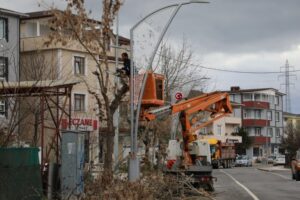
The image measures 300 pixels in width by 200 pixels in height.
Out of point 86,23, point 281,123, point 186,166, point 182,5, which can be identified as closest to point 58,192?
point 86,23

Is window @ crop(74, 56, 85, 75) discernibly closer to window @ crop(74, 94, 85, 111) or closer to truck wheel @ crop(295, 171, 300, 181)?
window @ crop(74, 94, 85, 111)

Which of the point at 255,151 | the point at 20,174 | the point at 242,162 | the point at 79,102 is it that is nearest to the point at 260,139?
the point at 255,151

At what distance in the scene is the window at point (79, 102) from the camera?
54156 millimetres

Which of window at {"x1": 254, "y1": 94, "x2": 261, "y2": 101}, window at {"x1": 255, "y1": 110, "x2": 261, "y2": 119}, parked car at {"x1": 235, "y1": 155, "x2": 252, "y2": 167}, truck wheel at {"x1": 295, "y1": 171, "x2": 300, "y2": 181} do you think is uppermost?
window at {"x1": 254, "y1": 94, "x2": 261, "y2": 101}

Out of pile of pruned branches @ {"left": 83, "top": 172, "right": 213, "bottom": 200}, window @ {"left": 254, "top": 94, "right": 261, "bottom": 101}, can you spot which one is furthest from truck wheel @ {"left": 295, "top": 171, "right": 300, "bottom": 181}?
window @ {"left": 254, "top": 94, "right": 261, "bottom": 101}

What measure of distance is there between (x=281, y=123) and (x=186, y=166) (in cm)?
11406

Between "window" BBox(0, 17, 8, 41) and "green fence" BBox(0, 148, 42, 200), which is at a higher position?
"window" BBox(0, 17, 8, 41)

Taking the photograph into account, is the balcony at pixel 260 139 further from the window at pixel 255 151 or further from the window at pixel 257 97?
the window at pixel 257 97

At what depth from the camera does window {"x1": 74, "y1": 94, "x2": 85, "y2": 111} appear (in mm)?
54156

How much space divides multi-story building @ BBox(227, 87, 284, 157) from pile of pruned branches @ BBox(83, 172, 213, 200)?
4010 inches

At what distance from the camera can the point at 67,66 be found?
2036 inches

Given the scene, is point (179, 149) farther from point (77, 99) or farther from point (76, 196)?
point (77, 99)

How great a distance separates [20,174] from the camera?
49.9 feet

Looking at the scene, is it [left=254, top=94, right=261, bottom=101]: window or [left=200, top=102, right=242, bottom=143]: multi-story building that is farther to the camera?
[left=254, top=94, right=261, bottom=101]: window
